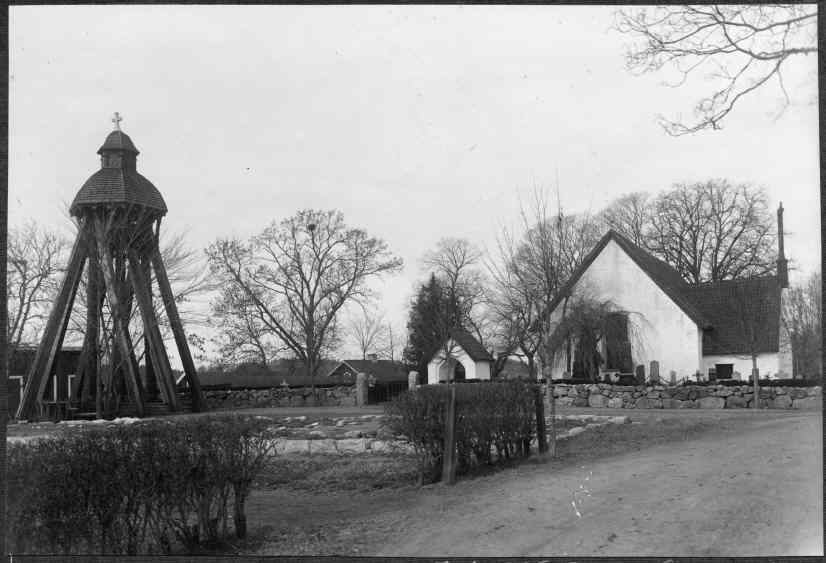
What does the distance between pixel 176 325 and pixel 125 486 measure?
21627 mm

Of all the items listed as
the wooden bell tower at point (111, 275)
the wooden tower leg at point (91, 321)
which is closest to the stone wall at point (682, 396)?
the wooden bell tower at point (111, 275)

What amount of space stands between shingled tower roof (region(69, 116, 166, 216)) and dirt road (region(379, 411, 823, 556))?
1751 cm

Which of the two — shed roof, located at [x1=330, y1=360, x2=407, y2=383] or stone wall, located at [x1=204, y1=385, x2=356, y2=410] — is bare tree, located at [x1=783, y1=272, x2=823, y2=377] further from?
shed roof, located at [x1=330, y1=360, x2=407, y2=383]

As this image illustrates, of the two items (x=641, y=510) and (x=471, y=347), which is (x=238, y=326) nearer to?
(x=471, y=347)

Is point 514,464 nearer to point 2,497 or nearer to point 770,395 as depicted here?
point 2,497

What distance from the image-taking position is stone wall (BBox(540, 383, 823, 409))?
2364cm

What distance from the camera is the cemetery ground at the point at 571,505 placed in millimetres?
6801

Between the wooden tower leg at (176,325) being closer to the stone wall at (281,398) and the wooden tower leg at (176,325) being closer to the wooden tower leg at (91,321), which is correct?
the wooden tower leg at (91,321)

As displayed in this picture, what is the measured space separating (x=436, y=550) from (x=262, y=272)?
3293 cm

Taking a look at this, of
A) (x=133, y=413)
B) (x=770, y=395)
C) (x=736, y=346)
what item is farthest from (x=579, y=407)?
(x=133, y=413)

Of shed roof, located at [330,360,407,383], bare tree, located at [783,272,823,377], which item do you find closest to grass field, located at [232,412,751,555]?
bare tree, located at [783,272,823,377]

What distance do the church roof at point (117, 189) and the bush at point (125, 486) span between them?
735 inches

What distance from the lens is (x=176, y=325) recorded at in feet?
89.9

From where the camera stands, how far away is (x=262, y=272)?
38.9m
